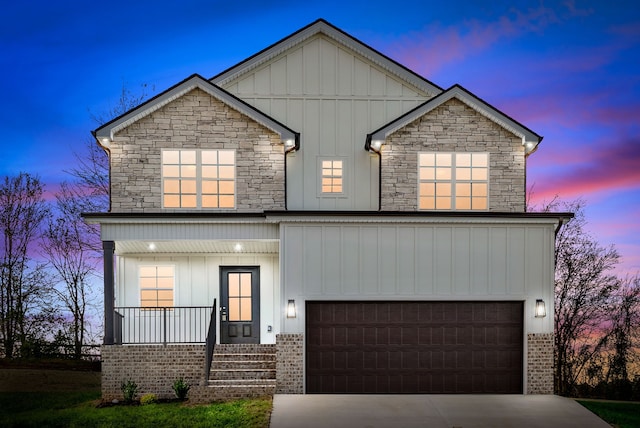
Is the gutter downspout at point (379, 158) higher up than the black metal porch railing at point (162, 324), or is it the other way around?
the gutter downspout at point (379, 158)

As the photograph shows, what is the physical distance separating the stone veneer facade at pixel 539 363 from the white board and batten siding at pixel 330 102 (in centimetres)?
529

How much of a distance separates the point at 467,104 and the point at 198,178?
7425 mm

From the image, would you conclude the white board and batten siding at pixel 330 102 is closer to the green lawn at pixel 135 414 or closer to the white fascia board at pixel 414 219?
the white fascia board at pixel 414 219

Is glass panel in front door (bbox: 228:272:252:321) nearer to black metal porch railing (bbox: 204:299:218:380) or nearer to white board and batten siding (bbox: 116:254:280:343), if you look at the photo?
white board and batten siding (bbox: 116:254:280:343)

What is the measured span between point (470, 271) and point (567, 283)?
9230 mm

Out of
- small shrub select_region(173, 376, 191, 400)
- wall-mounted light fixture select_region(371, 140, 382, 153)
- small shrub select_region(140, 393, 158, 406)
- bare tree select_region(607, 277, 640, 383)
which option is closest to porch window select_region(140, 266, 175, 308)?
small shrub select_region(173, 376, 191, 400)

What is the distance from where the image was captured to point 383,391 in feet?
39.4

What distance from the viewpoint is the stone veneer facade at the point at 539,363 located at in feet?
39.3

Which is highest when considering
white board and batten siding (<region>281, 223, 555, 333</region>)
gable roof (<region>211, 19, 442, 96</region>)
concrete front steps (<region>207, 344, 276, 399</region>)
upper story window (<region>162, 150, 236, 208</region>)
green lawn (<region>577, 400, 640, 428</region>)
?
gable roof (<region>211, 19, 442, 96</region>)

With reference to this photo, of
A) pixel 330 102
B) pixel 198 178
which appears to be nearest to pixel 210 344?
pixel 198 178

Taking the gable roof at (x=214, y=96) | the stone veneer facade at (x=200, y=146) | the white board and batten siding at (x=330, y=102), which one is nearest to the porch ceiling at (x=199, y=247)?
the stone veneer facade at (x=200, y=146)

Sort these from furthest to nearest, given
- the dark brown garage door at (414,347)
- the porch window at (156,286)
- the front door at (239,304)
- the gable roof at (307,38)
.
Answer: the front door at (239,304), the gable roof at (307,38), the porch window at (156,286), the dark brown garage door at (414,347)

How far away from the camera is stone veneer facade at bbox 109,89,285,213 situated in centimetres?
1277

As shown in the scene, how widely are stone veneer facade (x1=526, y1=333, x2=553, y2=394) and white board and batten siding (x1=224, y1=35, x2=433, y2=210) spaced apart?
529 cm
